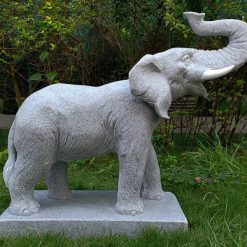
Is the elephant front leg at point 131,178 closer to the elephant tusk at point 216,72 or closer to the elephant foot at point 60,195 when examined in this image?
the elephant foot at point 60,195

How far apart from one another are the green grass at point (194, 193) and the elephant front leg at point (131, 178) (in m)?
0.27

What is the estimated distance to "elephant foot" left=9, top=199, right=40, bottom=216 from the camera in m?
3.07

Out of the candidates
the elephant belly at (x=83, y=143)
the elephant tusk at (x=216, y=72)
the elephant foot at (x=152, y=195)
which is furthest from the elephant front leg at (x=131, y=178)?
the elephant tusk at (x=216, y=72)

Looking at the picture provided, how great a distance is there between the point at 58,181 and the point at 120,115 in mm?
802

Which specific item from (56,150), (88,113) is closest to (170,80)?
(88,113)

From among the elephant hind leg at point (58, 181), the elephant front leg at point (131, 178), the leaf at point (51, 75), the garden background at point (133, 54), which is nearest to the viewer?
the elephant front leg at point (131, 178)

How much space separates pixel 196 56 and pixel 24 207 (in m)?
1.63

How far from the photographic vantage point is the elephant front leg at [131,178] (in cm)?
306

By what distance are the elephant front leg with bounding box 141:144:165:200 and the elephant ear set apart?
611mm

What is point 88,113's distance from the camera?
309 cm

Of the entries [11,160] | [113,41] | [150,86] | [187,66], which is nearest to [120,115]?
[150,86]

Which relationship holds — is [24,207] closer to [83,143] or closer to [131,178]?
[83,143]

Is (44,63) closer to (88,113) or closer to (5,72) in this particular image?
(5,72)

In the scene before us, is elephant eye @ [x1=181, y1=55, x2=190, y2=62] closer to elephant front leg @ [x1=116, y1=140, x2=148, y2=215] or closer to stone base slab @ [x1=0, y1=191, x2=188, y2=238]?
elephant front leg @ [x1=116, y1=140, x2=148, y2=215]
